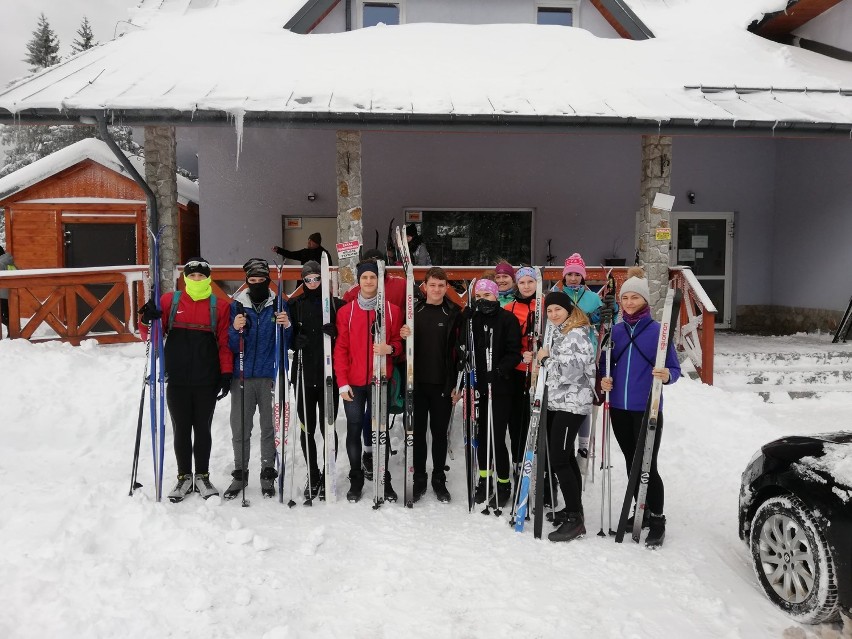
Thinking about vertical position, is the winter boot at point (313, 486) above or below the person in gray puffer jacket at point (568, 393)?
below

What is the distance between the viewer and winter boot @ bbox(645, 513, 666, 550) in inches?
145

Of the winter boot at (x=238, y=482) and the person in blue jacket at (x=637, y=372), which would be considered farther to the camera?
the winter boot at (x=238, y=482)

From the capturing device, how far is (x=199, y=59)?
27.6 ft

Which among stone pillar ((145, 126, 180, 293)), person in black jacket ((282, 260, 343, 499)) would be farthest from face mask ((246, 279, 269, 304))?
stone pillar ((145, 126, 180, 293))

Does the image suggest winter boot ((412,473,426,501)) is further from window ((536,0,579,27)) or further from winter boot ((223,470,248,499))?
window ((536,0,579,27))

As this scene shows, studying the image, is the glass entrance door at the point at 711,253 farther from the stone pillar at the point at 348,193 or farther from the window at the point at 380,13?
the window at the point at 380,13

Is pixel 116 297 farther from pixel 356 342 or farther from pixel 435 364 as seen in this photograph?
pixel 435 364

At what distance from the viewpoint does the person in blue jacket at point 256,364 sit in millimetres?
4371

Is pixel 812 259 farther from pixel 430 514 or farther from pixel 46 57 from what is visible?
pixel 46 57

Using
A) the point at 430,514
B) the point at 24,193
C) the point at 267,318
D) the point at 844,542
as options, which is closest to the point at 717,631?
the point at 844,542

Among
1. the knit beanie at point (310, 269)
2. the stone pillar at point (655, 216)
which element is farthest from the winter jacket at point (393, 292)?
the stone pillar at point (655, 216)

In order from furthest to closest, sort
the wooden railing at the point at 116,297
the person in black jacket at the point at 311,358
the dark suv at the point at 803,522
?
the wooden railing at the point at 116,297, the person in black jacket at the point at 311,358, the dark suv at the point at 803,522

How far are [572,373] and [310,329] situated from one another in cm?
194

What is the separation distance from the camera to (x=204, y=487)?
427 centimetres
